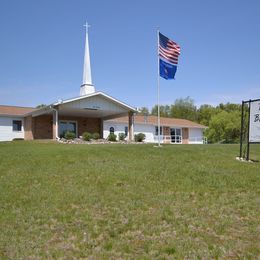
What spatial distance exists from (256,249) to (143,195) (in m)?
3.24

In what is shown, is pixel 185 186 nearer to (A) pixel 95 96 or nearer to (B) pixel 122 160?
(B) pixel 122 160

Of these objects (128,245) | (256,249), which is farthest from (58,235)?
(256,249)

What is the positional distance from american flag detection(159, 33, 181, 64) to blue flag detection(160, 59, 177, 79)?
0.21 m

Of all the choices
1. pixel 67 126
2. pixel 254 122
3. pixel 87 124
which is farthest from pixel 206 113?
pixel 254 122

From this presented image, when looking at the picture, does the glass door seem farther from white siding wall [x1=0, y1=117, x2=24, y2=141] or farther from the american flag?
the american flag

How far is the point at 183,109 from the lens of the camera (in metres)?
76.3

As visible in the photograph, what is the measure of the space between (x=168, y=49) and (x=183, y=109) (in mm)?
58428

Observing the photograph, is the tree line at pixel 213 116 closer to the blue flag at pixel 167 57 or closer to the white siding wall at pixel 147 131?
the white siding wall at pixel 147 131

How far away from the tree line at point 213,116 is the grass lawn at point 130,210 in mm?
34181

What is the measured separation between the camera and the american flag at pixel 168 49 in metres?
18.5

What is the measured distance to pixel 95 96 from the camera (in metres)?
27.2

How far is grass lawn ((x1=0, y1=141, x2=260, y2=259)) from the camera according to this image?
18.3ft

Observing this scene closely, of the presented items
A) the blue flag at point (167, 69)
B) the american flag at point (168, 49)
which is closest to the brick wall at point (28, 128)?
the blue flag at point (167, 69)

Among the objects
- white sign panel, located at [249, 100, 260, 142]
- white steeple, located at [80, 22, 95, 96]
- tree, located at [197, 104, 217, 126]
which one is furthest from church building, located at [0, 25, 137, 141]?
tree, located at [197, 104, 217, 126]
